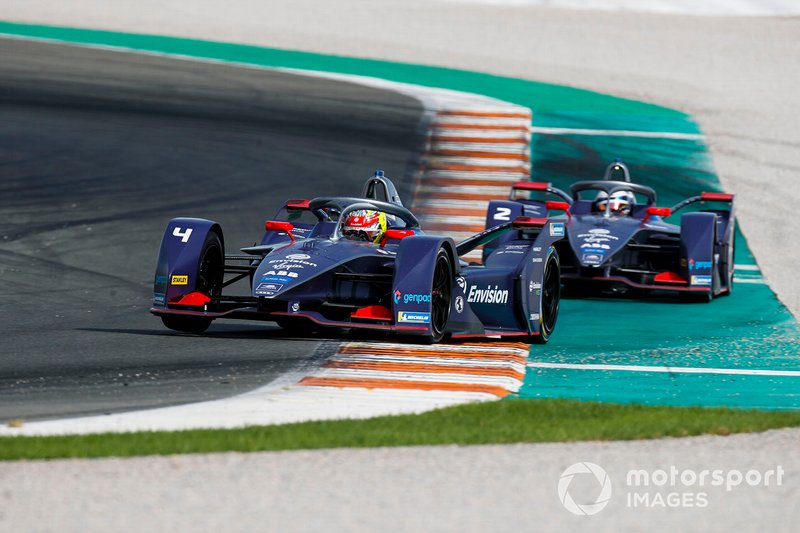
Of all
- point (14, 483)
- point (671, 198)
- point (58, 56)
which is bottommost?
point (14, 483)

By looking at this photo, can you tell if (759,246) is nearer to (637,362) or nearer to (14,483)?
(637,362)

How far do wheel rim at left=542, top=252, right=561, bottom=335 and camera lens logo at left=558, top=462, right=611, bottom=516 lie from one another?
6504 mm

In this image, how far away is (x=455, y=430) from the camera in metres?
9.02

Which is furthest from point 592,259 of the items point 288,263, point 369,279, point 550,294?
point 288,263

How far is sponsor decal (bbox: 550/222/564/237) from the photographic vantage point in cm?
1494

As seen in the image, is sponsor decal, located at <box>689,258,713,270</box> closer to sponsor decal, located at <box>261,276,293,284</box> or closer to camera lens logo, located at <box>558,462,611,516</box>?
sponsor decal, located at <box>261,276,293,284</box>

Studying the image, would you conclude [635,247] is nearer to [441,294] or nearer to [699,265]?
[699,265]

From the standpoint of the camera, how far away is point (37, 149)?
2384 centimetres

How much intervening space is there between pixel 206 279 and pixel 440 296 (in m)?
2.32

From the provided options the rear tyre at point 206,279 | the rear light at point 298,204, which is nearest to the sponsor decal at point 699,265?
the rear light at point 298,204

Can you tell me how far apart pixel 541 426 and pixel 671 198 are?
54.1 feet

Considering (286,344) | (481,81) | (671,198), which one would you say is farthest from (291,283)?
(481,81)

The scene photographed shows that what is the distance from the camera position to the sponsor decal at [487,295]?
14.1 m
